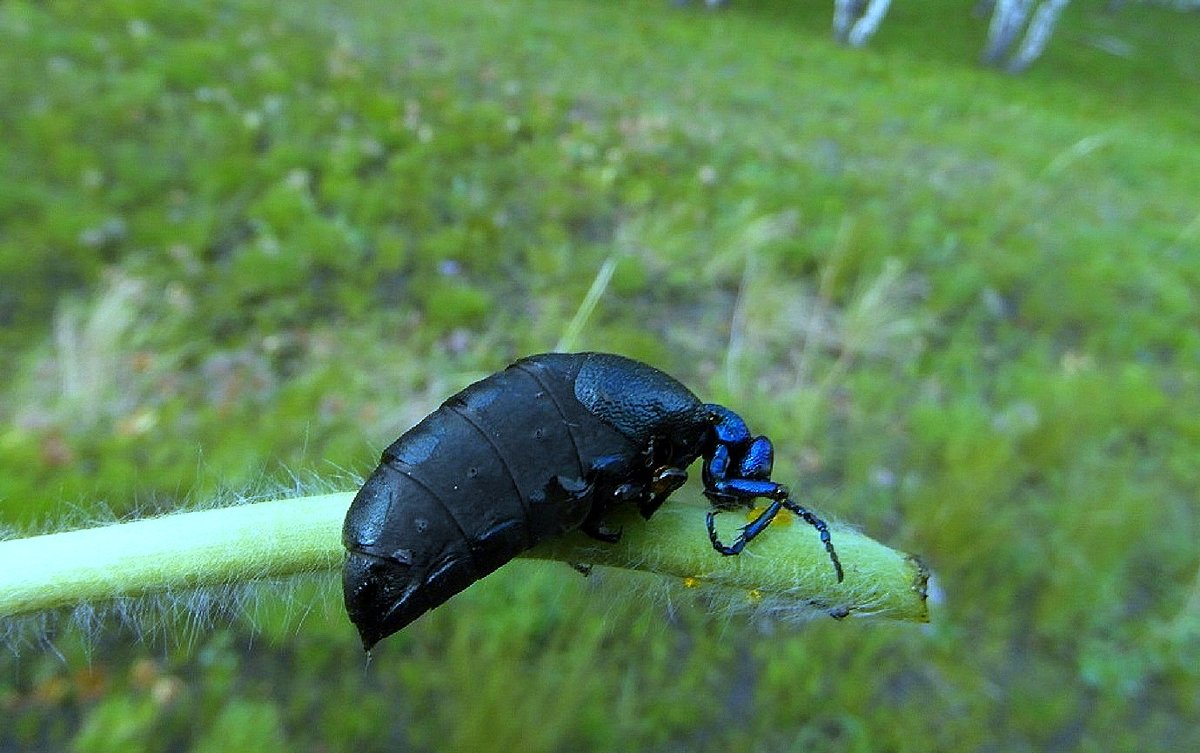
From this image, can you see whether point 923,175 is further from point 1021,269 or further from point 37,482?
point 37,482

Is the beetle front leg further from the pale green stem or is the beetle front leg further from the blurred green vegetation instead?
the blurred green vegetation

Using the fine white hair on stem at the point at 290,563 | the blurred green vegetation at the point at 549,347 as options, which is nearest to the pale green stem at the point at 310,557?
the fine white hair on stem at the point at 290,563

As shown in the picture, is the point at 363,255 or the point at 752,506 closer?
the point at 752,506

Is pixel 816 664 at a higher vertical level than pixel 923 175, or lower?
lower

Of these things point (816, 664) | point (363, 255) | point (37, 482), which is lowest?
point (816, 664)

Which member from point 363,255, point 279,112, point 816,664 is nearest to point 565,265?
point 363,255

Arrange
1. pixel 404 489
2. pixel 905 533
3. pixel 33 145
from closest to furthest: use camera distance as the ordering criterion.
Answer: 1. pixel 404 489
2. pixel 905 533
3. pixel 33 145

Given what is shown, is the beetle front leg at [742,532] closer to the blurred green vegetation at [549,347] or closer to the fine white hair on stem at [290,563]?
the fine white hair on stem at [290,563]
